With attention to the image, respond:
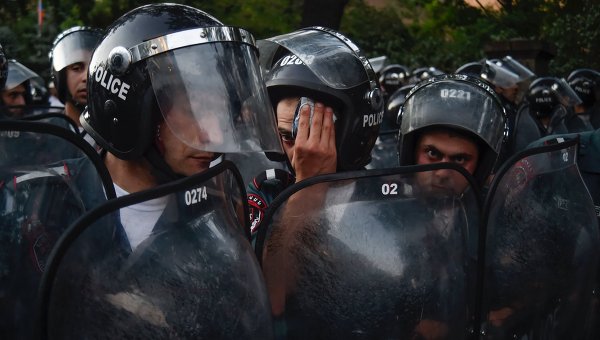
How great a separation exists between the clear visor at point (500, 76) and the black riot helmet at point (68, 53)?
413 cm

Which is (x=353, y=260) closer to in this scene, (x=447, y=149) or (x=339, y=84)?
(x=339, y=84)

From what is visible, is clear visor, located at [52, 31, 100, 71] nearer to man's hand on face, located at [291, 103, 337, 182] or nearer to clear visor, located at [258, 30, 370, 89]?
clear visor, located at [258, 30, 370, 89]

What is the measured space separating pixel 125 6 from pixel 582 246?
19.8ft

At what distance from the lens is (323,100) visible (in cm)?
275

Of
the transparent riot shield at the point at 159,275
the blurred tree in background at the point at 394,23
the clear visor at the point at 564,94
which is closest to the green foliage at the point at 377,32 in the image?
the blurred tree in background at the point at 394,23

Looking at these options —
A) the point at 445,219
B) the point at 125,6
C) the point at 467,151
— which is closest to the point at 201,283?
the point at 445,219

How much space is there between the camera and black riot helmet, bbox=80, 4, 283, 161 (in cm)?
213

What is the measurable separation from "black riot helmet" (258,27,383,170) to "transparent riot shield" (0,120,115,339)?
90 centimetres

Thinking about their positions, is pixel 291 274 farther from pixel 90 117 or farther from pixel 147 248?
pixel 90 117

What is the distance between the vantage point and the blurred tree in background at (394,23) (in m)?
8.62

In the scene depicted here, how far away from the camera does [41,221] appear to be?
1864 mm

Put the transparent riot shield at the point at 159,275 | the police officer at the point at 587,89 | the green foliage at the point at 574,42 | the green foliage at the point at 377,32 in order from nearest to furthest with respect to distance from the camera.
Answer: the transparent riot shield at the point at 159,275 → the police officer at the point at 587,89 → the green foliage at the point at 574,42 → the green foliage at the point at 377,32

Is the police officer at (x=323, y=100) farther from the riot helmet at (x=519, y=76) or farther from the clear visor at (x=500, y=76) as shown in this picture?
the riot helmet at (x=519, y=76)

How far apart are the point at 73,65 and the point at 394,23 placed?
21.3 m
